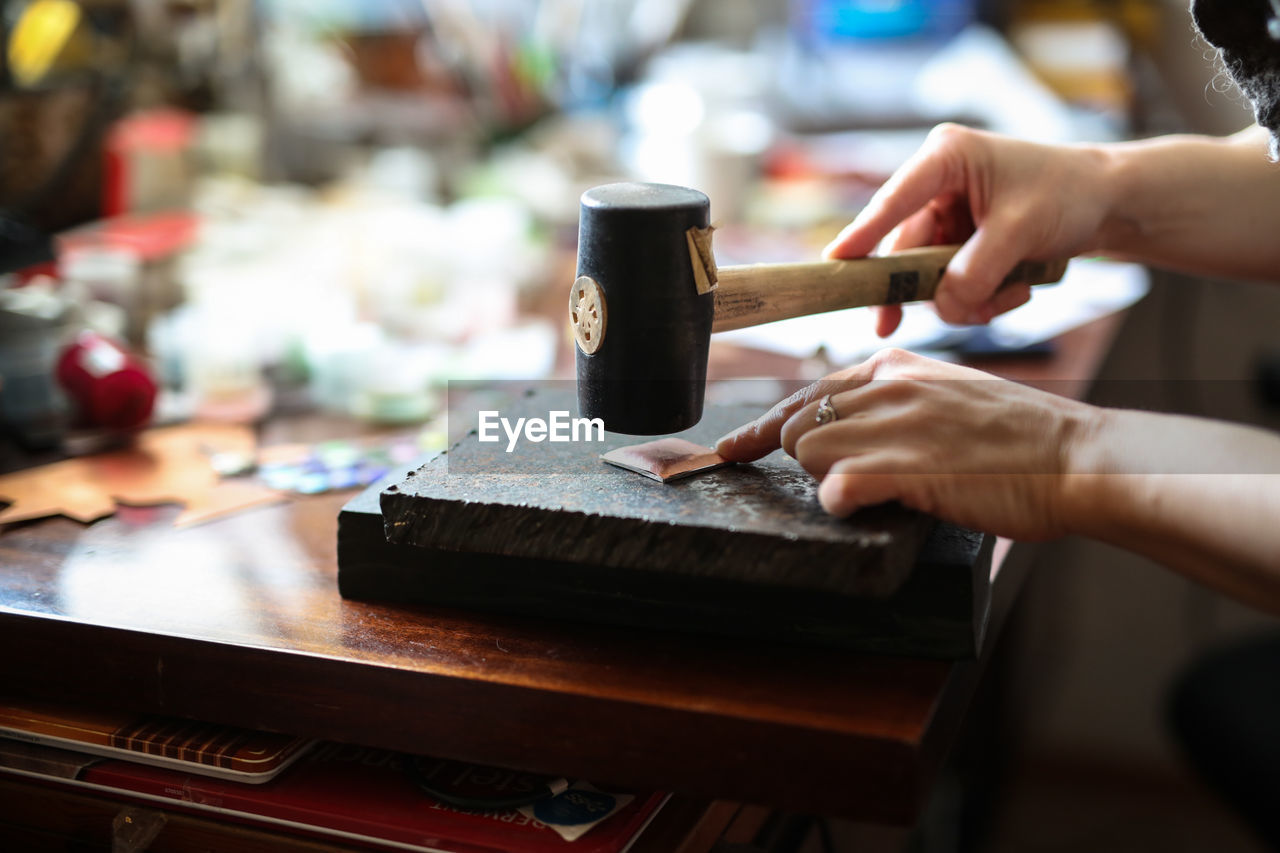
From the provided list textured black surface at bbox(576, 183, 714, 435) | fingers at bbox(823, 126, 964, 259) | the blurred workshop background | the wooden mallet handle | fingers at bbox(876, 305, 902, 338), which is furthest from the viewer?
the blurred workshop background

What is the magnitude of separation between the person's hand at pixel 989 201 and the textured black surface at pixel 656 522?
0.33 meters

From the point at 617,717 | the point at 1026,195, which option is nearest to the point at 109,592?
the point at 617,717

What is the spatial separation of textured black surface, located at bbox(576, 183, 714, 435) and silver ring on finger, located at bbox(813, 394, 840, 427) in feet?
0.32

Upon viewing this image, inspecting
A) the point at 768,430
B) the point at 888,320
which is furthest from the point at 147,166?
the point at 768,430

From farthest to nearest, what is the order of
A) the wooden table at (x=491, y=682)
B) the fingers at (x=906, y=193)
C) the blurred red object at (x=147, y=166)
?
the blurred red object at (x=147, y=166)
the fingers at (x=906, y=193)
the wooden table at (x=491, y=682)

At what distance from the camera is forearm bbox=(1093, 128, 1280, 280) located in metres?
1.08

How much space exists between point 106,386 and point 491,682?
0.71 meters

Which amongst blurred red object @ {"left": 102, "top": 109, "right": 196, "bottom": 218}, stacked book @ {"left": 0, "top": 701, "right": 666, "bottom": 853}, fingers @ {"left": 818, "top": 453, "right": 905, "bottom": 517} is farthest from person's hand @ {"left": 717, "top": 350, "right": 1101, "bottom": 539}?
blurred red object @ {"left": 102, "top": 109, "right": 196, "bottom": 218}

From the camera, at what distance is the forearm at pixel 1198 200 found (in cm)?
108

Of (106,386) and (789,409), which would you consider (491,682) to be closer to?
(789,409)

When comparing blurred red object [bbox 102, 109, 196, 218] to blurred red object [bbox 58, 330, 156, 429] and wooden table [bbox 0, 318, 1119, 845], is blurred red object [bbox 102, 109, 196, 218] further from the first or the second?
wooden table [bbox 0, 318, 1119, 845]

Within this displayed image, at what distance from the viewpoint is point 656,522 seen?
0.69 meters

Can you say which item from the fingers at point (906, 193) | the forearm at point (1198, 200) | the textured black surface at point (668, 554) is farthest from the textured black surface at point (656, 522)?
the forearm at point (1198, 200)

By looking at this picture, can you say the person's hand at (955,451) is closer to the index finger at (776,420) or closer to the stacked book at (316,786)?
the index finger at (776,420)
